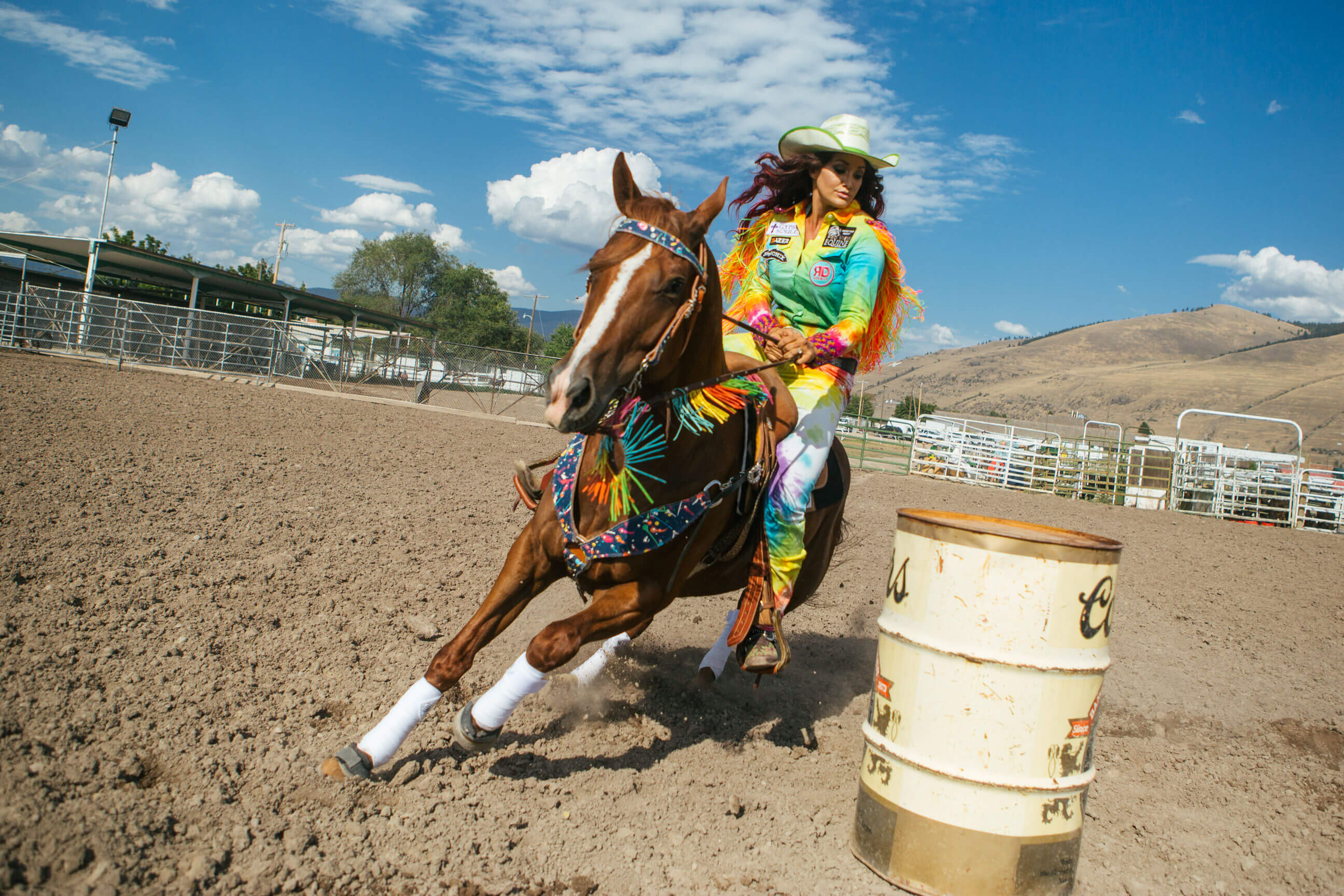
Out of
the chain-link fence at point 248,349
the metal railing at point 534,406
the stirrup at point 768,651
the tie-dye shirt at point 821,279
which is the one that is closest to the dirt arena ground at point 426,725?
the stirrup at point 768,651

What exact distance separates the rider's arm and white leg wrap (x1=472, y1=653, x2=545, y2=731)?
1.83 meters

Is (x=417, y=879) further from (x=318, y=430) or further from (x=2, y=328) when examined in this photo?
(x=2, y=328)

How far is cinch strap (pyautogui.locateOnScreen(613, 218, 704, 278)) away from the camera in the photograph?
2.40 m

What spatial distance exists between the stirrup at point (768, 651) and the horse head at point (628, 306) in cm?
146

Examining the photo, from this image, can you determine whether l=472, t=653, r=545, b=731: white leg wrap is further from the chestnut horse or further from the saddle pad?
the saddle pad

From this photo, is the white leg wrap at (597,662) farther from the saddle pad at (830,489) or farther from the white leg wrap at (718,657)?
the saddle pad at (830,489)

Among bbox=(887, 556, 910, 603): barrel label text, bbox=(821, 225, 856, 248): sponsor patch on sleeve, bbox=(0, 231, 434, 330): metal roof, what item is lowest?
bbox=(887, 556, 910, 603): barrel label text

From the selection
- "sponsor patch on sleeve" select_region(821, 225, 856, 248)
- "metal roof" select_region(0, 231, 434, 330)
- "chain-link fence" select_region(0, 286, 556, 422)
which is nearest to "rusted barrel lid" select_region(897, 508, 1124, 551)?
"sponsor patch on sleeve" select_region(821, 225, 856, 248)


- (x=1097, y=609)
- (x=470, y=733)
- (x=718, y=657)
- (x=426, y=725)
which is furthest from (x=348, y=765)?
(x=1097, y=609)

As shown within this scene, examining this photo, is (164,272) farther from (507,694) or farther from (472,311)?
(472,311)

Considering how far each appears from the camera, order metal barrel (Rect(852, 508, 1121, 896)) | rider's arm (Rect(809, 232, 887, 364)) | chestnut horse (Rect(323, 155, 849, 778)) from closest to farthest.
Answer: chestnut horse (Rect(323, 155, 849, 778))
metal barrel (Rect(852, 508, 1121, 896))
rider's arm (Rect(809, 232, 887, 364))

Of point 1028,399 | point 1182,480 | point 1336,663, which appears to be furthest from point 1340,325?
point 1336,663

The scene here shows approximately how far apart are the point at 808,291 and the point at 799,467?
0.89 metres

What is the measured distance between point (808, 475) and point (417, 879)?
86.0 inches
